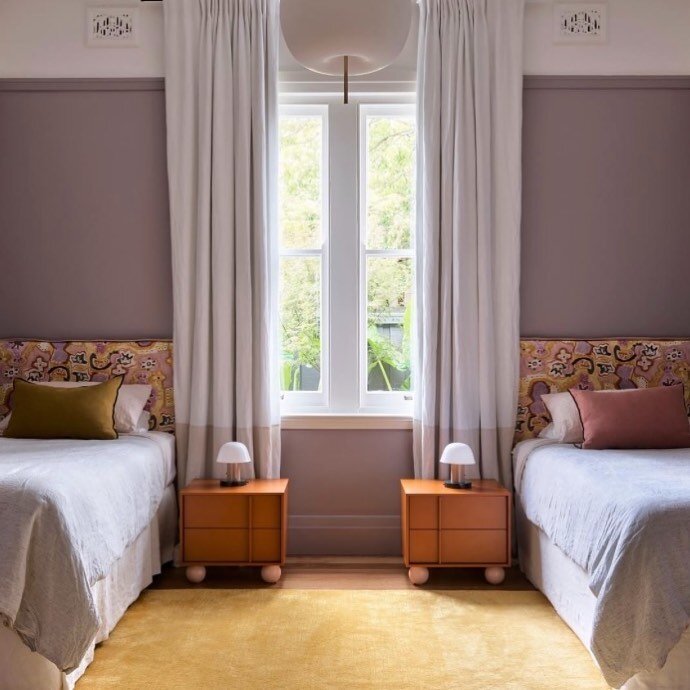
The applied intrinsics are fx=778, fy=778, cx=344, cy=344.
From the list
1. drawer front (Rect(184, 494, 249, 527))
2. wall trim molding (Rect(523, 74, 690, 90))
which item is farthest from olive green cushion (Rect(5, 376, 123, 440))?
wall trim molding (Rect(523, 74, 690, 90))

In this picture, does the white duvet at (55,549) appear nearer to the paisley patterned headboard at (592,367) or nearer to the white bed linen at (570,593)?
the white bed linen at (570,593)

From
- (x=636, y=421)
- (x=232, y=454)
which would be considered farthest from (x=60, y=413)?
(x=636, y=421)

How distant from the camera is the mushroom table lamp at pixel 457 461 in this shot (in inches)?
143

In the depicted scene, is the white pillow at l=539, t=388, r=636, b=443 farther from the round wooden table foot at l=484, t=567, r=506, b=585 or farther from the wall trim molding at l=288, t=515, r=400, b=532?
the wall trim molding at l=288, t=515, r=400, b=532

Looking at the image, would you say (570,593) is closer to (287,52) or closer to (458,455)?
(458,455)

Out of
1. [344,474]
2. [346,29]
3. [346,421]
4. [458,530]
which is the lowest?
[458,530]

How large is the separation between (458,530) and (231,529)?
1.06m

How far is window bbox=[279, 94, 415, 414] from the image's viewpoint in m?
4.30

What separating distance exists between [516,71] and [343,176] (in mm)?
1049

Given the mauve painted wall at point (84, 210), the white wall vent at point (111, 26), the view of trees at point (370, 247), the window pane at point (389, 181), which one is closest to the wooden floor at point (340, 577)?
the view of trees at point (370, 247)

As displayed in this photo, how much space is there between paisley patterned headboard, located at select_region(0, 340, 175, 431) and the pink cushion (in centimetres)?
215

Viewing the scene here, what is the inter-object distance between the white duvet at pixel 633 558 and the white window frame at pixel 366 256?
1.48m

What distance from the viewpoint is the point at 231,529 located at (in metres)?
3.64

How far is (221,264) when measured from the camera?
402 cm
